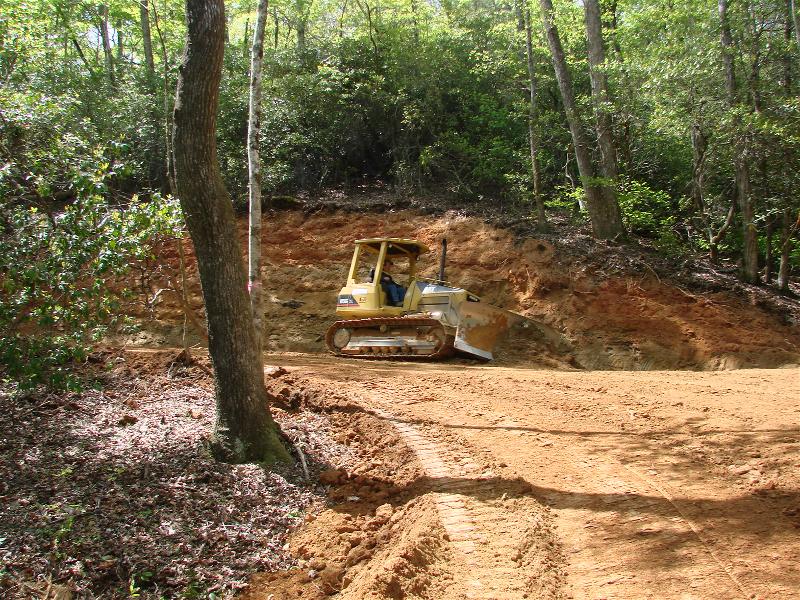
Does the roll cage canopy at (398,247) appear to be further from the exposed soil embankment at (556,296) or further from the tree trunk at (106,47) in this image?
the tree trunk at (106,47)

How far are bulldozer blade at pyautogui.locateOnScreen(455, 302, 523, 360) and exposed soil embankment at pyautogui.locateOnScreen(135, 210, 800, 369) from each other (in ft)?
1.44

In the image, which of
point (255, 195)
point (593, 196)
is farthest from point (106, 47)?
point (255, 195)

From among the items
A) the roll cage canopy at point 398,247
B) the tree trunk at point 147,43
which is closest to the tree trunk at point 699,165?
the roll cage canopy at point 398,247

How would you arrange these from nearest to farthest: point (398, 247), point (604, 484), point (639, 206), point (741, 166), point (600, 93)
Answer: point (604, 484)
point (398, 247)
point (741, 166)
point (600, 93)
point (639, 206)

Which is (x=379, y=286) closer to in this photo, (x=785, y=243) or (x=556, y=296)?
(x=556, y=296)

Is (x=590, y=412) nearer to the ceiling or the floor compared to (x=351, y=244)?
nearer to the floor

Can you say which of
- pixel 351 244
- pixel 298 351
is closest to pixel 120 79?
pixel 351 244

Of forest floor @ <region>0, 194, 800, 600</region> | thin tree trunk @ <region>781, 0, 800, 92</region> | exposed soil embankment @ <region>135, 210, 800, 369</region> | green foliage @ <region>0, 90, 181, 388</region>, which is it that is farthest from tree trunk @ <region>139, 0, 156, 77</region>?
thin tree trunk @ <region>781, 0, 800, 92</region>

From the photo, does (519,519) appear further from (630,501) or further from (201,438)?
(201,438)

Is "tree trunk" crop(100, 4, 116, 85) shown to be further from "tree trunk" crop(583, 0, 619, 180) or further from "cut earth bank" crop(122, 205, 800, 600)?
"tree trunk" crop(583, 0, 619, 180)

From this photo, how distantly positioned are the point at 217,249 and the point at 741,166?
39.5 feet

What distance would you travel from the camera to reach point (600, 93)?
1470 cm

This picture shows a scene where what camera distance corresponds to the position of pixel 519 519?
4.54m

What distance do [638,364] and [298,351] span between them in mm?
7214
